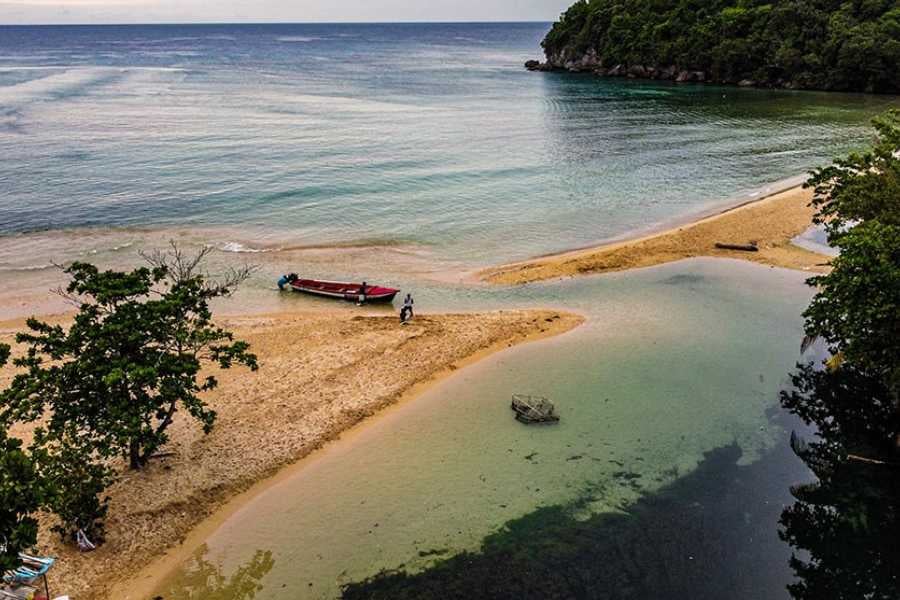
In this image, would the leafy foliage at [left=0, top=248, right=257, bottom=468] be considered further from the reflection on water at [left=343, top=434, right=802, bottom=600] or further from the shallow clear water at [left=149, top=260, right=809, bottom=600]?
the reflection on water at [left=343, top=434, right=802, bottom=600]

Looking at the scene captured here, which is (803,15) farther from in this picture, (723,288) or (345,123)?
(723,288)

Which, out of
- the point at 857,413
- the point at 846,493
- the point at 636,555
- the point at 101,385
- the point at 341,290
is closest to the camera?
the point at 636,555

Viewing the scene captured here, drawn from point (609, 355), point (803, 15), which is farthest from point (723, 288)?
point (803, 15)

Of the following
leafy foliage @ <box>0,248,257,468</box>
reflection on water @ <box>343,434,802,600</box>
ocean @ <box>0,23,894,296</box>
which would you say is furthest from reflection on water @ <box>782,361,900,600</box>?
ocean @ <box>0,23,894,296</box>

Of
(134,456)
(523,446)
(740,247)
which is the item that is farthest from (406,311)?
(740,247)

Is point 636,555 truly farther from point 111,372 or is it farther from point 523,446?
point 111,372

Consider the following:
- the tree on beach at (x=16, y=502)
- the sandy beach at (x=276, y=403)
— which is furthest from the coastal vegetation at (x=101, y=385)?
the tree on beach at (x=16, y=502)
